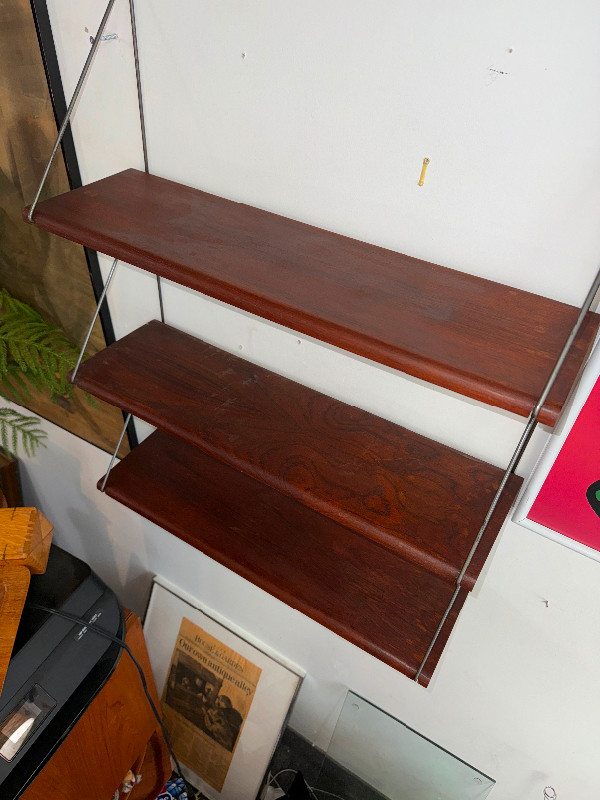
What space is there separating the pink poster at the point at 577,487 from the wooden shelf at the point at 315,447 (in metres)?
0.07

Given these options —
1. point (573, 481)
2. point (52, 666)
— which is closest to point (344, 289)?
point (573, 481)

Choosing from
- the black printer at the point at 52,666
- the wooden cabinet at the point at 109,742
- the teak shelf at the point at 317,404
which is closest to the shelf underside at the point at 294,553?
the teak shelf at the point at 317,404

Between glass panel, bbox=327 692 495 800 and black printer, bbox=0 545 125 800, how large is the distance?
85 centimetres

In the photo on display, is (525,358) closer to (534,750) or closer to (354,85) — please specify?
(354,85)

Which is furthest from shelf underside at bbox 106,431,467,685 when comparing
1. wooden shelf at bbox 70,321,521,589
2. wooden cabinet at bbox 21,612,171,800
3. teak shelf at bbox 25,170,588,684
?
wooden cabinet at bbox 21,612,171,800

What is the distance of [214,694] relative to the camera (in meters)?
2.08

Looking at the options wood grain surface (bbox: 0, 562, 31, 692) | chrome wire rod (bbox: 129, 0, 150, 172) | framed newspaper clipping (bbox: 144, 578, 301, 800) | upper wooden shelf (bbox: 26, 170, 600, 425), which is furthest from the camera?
framed newspaper clipping (bbox: 144, 578, 301, 800)

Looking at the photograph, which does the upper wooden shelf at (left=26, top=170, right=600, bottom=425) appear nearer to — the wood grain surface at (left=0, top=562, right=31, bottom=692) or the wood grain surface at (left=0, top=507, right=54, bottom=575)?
the wood grain surface at (left=0, top=507, right=54, bottom=575)

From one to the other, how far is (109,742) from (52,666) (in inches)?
16.3

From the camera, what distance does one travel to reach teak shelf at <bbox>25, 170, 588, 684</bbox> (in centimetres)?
84

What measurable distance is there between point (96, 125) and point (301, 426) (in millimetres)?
774

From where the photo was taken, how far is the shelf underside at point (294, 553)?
1.11m

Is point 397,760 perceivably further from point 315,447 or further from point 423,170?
point 423,170

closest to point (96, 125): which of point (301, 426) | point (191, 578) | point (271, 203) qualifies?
point (271, 203)
